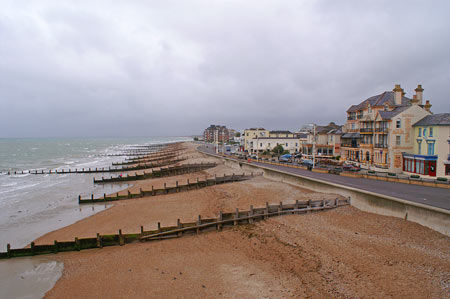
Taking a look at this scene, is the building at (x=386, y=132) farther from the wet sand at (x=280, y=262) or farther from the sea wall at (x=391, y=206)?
the wet sand at (x=280, y=262)

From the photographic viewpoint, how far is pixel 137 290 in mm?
13078

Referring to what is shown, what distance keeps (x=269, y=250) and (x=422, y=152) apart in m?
27.5

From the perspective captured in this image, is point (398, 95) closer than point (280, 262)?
No

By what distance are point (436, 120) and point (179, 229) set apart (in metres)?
32.1

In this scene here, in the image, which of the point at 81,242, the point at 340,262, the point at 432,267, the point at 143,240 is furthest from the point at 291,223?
the point at 81,242

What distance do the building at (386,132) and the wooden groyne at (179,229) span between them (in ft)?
63.1

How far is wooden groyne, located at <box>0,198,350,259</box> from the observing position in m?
17.7

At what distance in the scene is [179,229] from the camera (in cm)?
1900

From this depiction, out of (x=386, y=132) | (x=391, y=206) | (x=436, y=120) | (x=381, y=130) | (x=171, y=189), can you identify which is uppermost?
(x=436, y=120)

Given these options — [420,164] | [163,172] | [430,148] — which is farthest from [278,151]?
[430,148]

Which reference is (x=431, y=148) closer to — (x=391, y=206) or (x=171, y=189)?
(x=391, y=206)

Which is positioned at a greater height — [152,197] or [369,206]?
[369,206]

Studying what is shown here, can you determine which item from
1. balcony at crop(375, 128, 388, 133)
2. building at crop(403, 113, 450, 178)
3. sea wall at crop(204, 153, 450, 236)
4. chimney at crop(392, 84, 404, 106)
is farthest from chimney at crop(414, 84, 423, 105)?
sea wall at crop(204, 153, 450, 236)

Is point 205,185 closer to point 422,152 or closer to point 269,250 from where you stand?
point 269,250
